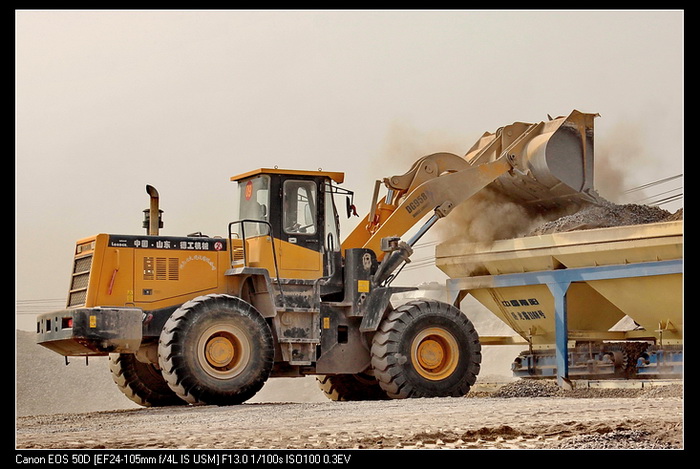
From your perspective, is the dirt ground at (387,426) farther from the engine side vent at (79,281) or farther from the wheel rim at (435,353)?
the engine side vent at (79,281)

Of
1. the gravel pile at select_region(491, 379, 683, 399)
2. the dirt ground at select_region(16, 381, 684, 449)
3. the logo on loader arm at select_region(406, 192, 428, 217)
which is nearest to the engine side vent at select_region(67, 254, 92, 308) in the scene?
the dirt ground at select_region(16, 381, 684, 449)

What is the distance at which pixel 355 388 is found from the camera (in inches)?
647

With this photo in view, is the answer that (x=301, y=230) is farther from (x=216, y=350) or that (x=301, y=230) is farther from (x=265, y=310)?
(x=216, y=350)

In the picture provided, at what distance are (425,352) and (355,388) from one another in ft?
5.43

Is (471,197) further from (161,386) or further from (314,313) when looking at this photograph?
(161,386)

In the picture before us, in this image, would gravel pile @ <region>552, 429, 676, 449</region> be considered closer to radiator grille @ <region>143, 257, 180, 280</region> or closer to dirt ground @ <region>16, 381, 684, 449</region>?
dirt ground @ <region>16, 381, 684, 449</region>

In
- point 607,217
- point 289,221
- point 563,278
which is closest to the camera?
point 289,221

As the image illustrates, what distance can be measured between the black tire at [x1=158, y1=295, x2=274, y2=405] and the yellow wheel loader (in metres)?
0.01

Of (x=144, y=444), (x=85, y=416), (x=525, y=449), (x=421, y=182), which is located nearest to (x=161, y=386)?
(x=85, y=416)

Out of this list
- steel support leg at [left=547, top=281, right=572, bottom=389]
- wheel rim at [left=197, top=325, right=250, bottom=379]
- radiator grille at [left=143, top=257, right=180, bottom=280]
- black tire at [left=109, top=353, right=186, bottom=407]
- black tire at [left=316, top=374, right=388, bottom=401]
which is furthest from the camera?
steel support leg at [left=547, top=281, right=572, bottom=389]

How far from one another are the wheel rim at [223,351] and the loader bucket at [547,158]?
5725 mm

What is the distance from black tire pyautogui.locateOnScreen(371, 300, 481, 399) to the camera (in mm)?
14836

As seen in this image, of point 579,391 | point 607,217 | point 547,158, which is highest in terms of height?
point 547,158

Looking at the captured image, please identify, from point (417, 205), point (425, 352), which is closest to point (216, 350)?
point (425, 352)
